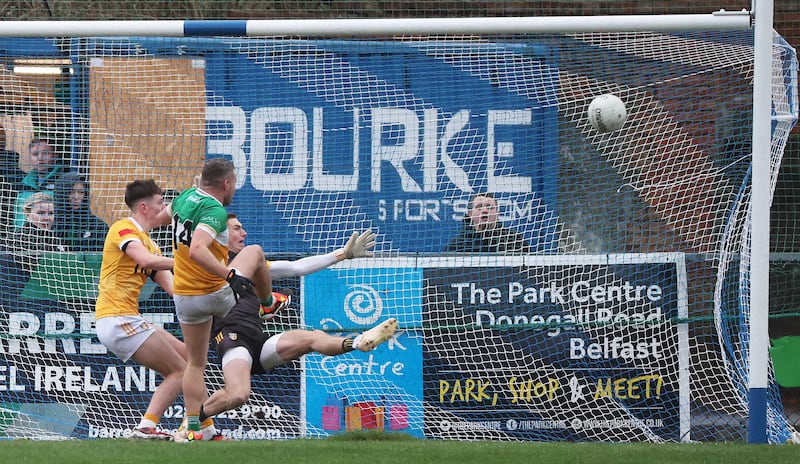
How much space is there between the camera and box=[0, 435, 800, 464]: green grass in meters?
6.79

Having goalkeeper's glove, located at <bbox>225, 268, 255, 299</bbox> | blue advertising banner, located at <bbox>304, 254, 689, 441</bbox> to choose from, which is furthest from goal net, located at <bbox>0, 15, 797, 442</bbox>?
goalkeeper's glove, located at <bbox>225, 268, 255, 299</bbox>

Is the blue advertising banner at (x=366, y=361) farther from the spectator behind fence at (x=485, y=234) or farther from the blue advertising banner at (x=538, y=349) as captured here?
the spectator behind fence at (x=485, y=234)

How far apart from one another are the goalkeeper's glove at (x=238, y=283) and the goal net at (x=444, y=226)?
96.1 inches

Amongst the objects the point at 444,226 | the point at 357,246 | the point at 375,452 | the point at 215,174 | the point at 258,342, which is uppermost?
the point at 215,174

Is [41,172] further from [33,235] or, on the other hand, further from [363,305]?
[363,305]

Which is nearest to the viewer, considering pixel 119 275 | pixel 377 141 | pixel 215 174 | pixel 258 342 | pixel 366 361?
pixel 215 174

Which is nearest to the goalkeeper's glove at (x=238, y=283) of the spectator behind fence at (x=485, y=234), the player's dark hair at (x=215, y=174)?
the player's dark hair at (x=215, y=174)

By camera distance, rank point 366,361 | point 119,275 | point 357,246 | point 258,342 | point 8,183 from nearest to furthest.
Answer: point 357,246
point 258,342
point 119,275
point 366,361
point 8,183

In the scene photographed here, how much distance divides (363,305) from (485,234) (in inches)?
48.1

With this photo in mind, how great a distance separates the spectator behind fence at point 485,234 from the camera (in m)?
10.0

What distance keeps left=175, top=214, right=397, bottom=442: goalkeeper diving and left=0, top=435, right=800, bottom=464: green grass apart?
0.40 meters

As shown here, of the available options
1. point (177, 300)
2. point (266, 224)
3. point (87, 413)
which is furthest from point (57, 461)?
point (266, 224)

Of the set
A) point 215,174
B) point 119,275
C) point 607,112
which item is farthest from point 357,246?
point 607,112

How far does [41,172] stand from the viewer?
10062 millimetres
